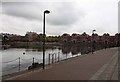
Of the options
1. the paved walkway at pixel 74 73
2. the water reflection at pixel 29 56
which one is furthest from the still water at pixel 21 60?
the paved walkway at pixel 74 73

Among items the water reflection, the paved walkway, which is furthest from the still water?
the paved walkway

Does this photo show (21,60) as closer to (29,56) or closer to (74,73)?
(29,56)

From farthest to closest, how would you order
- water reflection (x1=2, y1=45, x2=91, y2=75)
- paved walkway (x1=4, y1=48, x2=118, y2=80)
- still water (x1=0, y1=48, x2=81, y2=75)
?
water reflection (x1=2, y1=45, x2=91, y2=75), still water (x1=0, y1=48, x2=81, y2=75), paved walkway (x1=4, y1=48, x2=118, y2=80)

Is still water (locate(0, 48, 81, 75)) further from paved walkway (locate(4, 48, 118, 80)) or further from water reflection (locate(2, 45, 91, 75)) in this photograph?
paved walkway (locate(4, 48, 118, 80))

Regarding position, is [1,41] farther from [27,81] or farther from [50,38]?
[27,81]

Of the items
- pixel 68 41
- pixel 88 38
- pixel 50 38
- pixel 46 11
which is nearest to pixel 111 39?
pixel 88 38

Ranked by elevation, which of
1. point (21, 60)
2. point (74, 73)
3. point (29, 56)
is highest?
point (29, 56)

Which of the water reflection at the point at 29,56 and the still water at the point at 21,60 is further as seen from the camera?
the water reflection at the point at 29,56

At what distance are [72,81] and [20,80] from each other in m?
2.61

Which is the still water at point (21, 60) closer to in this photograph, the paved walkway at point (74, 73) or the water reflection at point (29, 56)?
the water reflection at point (29, 56)

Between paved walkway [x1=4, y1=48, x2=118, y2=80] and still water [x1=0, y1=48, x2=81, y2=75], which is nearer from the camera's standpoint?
paved walkway [x1=4, y1=48, x2=118, y2=80]

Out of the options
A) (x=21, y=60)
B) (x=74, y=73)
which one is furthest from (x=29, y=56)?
(x=74, y=73)

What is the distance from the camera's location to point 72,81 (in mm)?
11594

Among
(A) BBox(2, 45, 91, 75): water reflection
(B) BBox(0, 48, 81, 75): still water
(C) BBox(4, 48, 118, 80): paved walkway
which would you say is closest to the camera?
(C) BBox(4, 48, 118, 80): paved walkway
